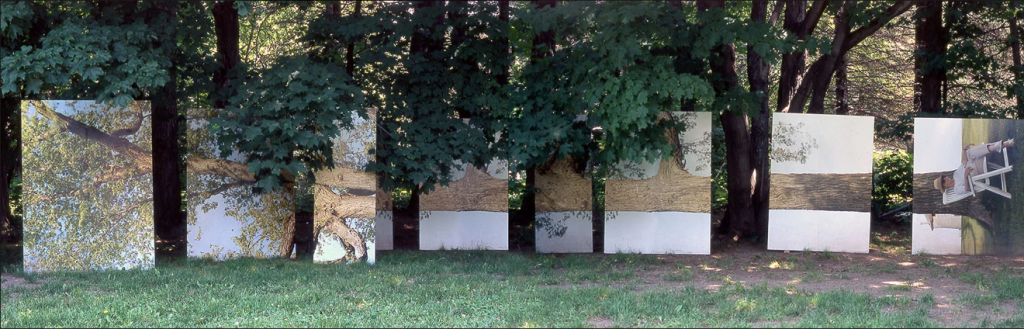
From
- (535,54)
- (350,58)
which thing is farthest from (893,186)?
(350,58)

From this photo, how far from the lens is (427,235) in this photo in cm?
945

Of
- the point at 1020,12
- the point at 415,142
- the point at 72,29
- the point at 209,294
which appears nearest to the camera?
the point at 209,294

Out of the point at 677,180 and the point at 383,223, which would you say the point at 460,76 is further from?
the point at 677,180

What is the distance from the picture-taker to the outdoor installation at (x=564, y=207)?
927 cm

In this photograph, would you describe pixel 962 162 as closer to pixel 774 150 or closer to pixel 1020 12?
pixel 774 150

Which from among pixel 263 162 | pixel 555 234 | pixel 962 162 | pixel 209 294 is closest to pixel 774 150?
pixel 962 162

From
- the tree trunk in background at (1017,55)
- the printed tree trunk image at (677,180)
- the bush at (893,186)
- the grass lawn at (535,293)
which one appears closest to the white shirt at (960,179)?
the grass lawn at (535,293)

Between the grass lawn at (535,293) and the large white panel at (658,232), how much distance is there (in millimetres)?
198

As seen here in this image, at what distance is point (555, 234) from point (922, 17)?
253 inches

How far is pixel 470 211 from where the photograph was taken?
9328 millimetres

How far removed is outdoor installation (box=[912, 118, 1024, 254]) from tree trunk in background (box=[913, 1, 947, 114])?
6.84 feet

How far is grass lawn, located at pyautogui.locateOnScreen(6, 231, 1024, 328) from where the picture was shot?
19.3 feet

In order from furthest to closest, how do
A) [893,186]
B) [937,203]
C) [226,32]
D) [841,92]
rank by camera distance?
1. [841,92]
2. [893,186]
3. [226,32]
4. [937,203]

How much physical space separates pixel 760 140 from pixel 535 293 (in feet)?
17.1
